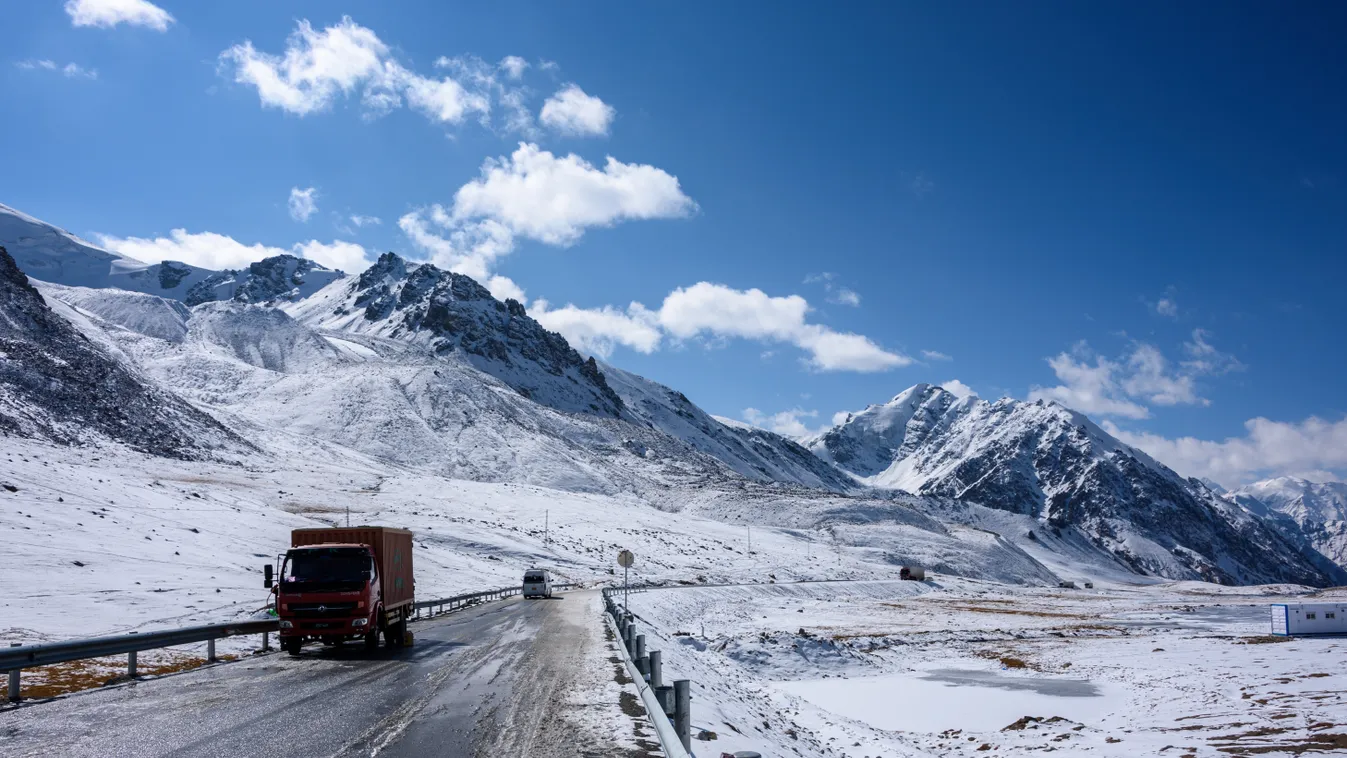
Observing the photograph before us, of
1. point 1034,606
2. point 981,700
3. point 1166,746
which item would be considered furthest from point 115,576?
point 1034,606

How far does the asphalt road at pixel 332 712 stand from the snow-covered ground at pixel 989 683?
287cm

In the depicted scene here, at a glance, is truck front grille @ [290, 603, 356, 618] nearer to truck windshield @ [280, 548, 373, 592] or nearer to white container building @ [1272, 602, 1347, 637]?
truck windshield @ [280, 548, 373, 592]

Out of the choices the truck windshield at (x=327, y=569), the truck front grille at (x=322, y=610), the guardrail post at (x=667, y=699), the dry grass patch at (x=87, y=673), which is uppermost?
the truck windshield at (x=327, y=569)

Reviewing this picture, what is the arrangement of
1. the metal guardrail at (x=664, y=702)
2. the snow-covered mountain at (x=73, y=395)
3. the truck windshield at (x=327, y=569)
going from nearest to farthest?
the metal guardrail at (x=664, y=702), the truck windshield at (x=327, y=569), the snow-covered mountain at (x=73, y=395)

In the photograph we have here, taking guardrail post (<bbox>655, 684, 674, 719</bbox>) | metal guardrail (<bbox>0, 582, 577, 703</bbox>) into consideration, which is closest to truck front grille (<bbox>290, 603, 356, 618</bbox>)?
metal guardrail (<bbox>0, 582, 577, 703</bbox>)

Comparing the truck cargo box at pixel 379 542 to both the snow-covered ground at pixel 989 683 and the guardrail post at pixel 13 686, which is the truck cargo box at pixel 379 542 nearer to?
the snow-covered ground at pixel 989 683

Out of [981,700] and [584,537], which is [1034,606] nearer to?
[584,537]

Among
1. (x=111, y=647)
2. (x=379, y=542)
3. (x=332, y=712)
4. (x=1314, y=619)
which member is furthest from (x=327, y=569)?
(x=1314, y=619)

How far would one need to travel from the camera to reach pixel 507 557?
7056cm

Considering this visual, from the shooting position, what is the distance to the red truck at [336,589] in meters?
20.5

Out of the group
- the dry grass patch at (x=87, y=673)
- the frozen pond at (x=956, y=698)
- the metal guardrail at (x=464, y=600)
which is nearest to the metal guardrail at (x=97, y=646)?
the dry grass patch at (x=87, y=673)

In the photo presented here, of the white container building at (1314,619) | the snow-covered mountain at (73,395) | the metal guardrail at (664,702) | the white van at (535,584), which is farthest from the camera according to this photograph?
the snow-covered mountain at (73,395)

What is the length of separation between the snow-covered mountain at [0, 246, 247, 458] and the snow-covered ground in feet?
216

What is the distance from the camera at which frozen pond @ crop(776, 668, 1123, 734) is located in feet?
75.8
